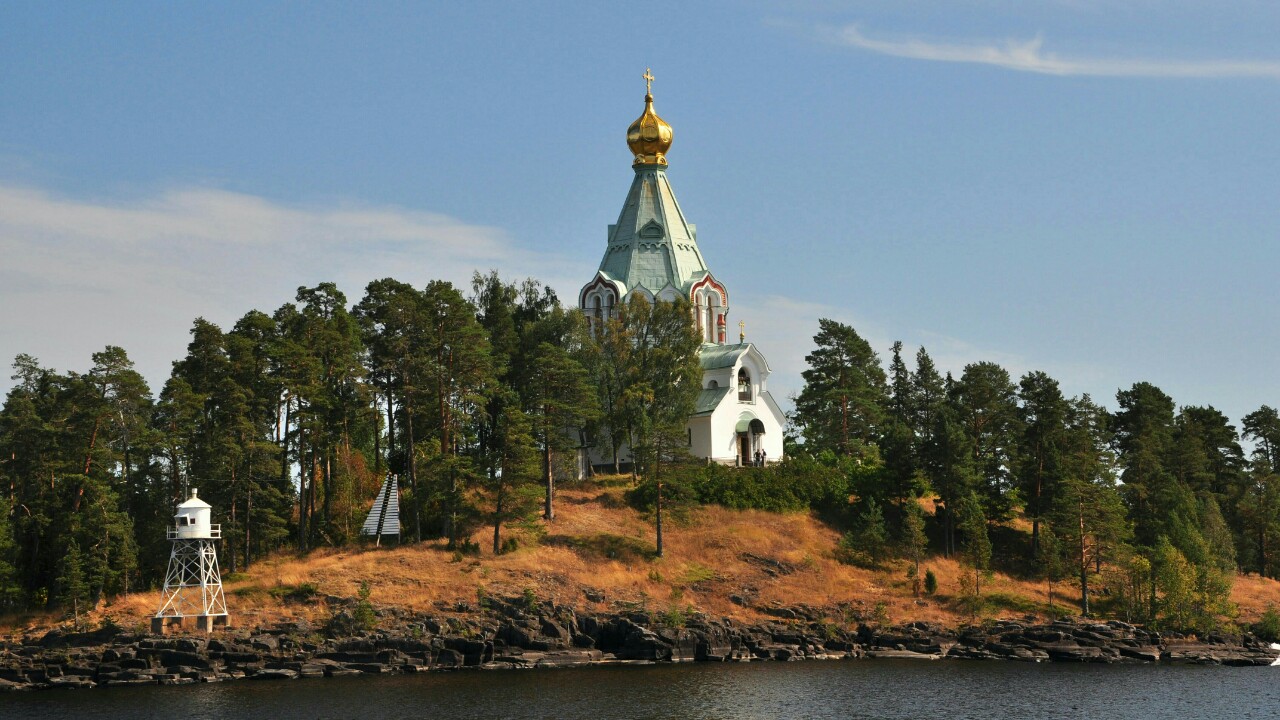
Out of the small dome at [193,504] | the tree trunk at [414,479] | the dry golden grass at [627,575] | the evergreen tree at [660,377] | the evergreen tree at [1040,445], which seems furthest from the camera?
the evergreen tree at [1040,445]

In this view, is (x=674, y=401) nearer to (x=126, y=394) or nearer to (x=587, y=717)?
(x=126, y=394)

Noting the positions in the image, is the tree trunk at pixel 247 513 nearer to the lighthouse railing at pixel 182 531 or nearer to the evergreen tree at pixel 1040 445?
the lighthouse railing at pixel 182 531

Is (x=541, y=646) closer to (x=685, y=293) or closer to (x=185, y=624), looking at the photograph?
(x=185, y=624)

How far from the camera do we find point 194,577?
51625 mm

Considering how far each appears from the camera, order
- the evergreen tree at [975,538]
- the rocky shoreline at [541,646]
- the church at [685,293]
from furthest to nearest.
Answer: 1. the church at [685,293]
2. the evergreen tree at [975,538]
3. the rocky shoreline at [541,646]

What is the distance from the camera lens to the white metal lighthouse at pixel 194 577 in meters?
49.8

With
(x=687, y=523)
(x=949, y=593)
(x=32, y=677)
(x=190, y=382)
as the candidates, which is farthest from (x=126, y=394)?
(x=949, y=593)

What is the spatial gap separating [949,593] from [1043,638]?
5399 millimetres

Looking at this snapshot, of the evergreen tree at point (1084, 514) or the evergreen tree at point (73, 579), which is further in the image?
the evergreen tree at point (1084, 514)

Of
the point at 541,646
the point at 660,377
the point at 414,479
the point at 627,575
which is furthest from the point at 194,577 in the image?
the point at 660,377

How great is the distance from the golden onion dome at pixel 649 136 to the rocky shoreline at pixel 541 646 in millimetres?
28727

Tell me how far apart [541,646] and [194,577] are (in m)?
12.8

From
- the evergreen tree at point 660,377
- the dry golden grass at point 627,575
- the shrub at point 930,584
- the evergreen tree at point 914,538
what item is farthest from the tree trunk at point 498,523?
the shrub at point 930,584

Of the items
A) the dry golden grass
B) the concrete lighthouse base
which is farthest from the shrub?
the concrete lighthouse base
